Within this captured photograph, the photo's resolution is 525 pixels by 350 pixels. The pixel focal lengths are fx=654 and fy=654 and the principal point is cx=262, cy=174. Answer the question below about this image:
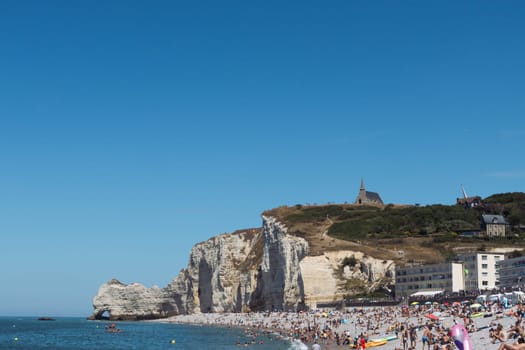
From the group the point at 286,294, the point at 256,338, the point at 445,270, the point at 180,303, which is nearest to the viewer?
the point at 256,338

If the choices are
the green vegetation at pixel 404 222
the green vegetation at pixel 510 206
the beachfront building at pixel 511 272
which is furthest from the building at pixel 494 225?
the beachfront building at pixel 511 272

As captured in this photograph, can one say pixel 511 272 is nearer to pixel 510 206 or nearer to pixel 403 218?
pixel 403 218

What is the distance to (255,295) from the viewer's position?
97188 millimetres

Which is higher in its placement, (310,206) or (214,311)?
(310,206)

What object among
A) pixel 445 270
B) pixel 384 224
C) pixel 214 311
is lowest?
pixel 214 311

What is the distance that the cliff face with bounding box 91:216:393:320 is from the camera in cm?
7881

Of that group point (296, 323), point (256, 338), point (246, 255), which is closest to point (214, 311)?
point (246, 255)

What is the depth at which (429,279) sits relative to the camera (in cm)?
7244

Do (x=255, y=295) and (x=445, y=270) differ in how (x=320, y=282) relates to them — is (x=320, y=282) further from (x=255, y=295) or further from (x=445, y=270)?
(x=255, y=295)

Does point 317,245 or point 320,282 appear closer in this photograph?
point 320,282

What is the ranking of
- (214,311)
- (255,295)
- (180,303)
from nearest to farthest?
(255,295) → (214,311) → (180,303)

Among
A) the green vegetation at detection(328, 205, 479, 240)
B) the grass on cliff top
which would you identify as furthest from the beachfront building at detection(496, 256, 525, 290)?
the green vegetation at detection(328, 205, 479, 240)

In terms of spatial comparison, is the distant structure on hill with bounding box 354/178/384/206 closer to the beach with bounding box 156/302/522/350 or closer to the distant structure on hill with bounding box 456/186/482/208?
the distant structure on hill with bounding box 456/186/482/208

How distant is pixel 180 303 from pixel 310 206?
29.6 m
